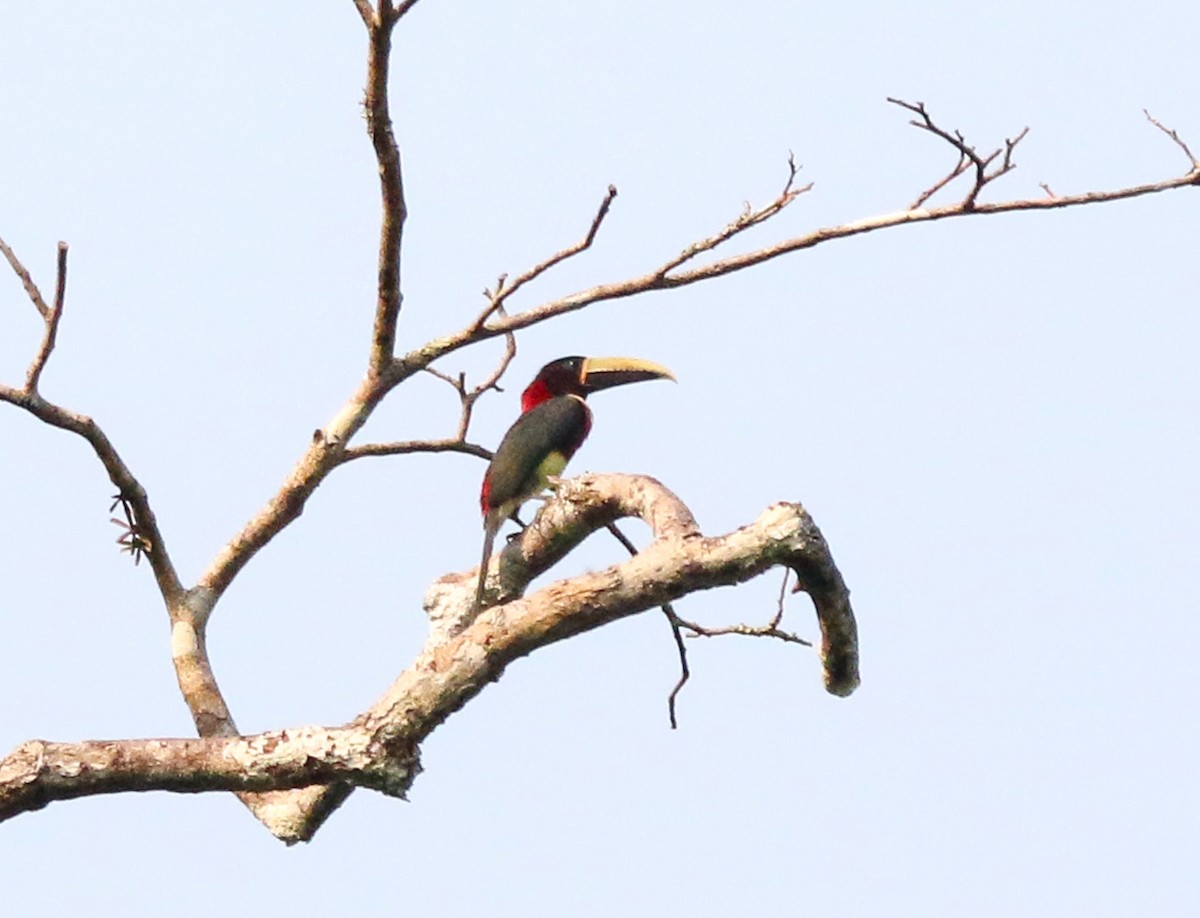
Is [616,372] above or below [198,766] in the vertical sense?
above

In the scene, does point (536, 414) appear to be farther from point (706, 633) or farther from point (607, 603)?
point (607, 603)

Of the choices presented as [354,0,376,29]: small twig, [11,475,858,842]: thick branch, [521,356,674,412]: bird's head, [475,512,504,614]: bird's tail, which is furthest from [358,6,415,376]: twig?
[521,356,674,412]: bird's head

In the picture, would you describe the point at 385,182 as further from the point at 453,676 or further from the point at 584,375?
the point at 584,375

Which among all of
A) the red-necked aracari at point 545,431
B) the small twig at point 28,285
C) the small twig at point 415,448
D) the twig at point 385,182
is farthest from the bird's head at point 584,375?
the small twig at point 28,285

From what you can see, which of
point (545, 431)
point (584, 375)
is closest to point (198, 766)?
point (545, 431)

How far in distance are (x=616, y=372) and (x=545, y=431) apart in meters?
0.90

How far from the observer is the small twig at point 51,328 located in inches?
197

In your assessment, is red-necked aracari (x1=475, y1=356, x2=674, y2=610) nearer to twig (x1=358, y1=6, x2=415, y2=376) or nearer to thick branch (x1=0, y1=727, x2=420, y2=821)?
twig (x1=358, y1=6, x2=415, y2=376)

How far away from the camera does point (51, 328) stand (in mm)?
5148

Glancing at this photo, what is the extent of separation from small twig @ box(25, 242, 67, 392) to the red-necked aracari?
1.48 metres

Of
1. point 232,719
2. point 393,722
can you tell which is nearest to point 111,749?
point 393,722

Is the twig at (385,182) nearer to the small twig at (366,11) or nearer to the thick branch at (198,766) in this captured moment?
the small twig at (366,11)

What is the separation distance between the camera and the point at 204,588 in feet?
19.7

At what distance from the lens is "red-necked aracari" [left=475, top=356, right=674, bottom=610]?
629cm
